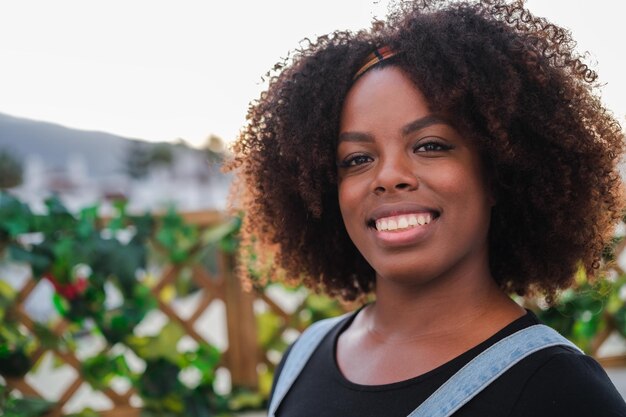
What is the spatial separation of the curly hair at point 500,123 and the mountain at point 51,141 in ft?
8.07

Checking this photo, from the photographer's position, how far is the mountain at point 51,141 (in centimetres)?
396

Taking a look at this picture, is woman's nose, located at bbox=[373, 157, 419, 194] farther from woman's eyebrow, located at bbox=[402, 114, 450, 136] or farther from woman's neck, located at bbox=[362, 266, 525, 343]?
woman's neck, located at bbox=[362, 266, 525, 343]

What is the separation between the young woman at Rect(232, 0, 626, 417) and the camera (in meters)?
1.37

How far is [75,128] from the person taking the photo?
3900 mm

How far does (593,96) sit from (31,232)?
2.47 meters

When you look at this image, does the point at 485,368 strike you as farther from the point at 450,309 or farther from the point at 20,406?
the point at 20,406

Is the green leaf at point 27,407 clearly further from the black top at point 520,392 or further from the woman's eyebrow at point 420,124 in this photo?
the woman's eyebrow at point 420,124

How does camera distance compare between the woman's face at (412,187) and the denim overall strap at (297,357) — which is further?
the denim overall strap at (297,357)

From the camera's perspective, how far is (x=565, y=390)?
1199 millimetres

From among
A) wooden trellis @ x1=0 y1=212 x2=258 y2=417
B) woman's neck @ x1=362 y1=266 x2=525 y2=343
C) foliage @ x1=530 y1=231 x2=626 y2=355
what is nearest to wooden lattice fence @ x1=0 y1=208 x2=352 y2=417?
wooden trellis @ x1=0 y1=212 x2=258 y2=417

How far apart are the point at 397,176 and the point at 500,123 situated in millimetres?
229

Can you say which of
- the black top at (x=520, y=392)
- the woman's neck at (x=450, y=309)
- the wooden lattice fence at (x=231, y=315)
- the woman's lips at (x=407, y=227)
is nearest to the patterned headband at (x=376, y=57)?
the woman's lips at (x=407, y=227)

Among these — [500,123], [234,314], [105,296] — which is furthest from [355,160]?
[234,314]

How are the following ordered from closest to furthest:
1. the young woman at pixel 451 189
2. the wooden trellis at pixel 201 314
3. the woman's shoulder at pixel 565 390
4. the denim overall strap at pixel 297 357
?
the woman's shoulder at pixel 565 390 → the young woman at pixel 451 189 → the denim overall strap at pixel 297 357 → the wooden trellis at pixel 201 314
